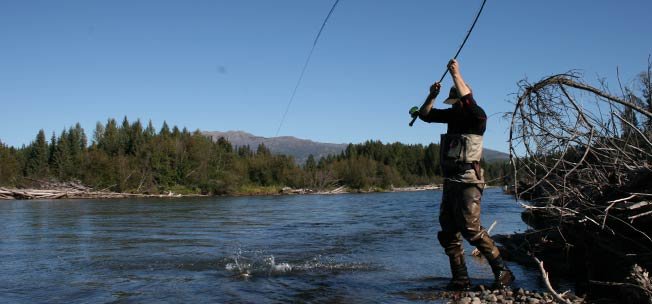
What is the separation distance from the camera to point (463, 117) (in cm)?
643

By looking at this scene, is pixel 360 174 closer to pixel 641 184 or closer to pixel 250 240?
pixel 250 240

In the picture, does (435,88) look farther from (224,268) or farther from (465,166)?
(224,268)

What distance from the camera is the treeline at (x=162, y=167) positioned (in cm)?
7012

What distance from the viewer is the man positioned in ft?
20.6

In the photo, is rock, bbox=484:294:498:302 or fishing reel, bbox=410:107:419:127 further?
fishing reel, bbox=410:107:419:127

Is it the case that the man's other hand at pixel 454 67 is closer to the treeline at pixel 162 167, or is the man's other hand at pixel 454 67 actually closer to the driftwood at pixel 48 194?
the driftwood at pixel 48 194

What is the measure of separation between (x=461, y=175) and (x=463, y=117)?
0.71m

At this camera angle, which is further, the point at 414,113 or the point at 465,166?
the point at 414,113

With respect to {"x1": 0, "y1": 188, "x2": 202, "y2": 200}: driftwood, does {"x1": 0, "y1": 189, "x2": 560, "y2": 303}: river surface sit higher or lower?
lower

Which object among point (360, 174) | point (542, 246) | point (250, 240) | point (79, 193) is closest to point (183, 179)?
point (79, 193)

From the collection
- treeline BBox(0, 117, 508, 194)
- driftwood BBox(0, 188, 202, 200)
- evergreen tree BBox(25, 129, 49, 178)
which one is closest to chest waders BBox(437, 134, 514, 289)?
driftwood BBox(0, 188, 202, 200)

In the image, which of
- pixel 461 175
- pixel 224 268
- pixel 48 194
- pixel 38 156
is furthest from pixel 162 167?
pixel 461 175

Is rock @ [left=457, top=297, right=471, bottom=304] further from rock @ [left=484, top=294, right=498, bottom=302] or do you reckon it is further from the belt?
the belt

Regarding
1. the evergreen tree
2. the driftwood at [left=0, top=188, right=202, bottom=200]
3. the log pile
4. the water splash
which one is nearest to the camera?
the log pile
